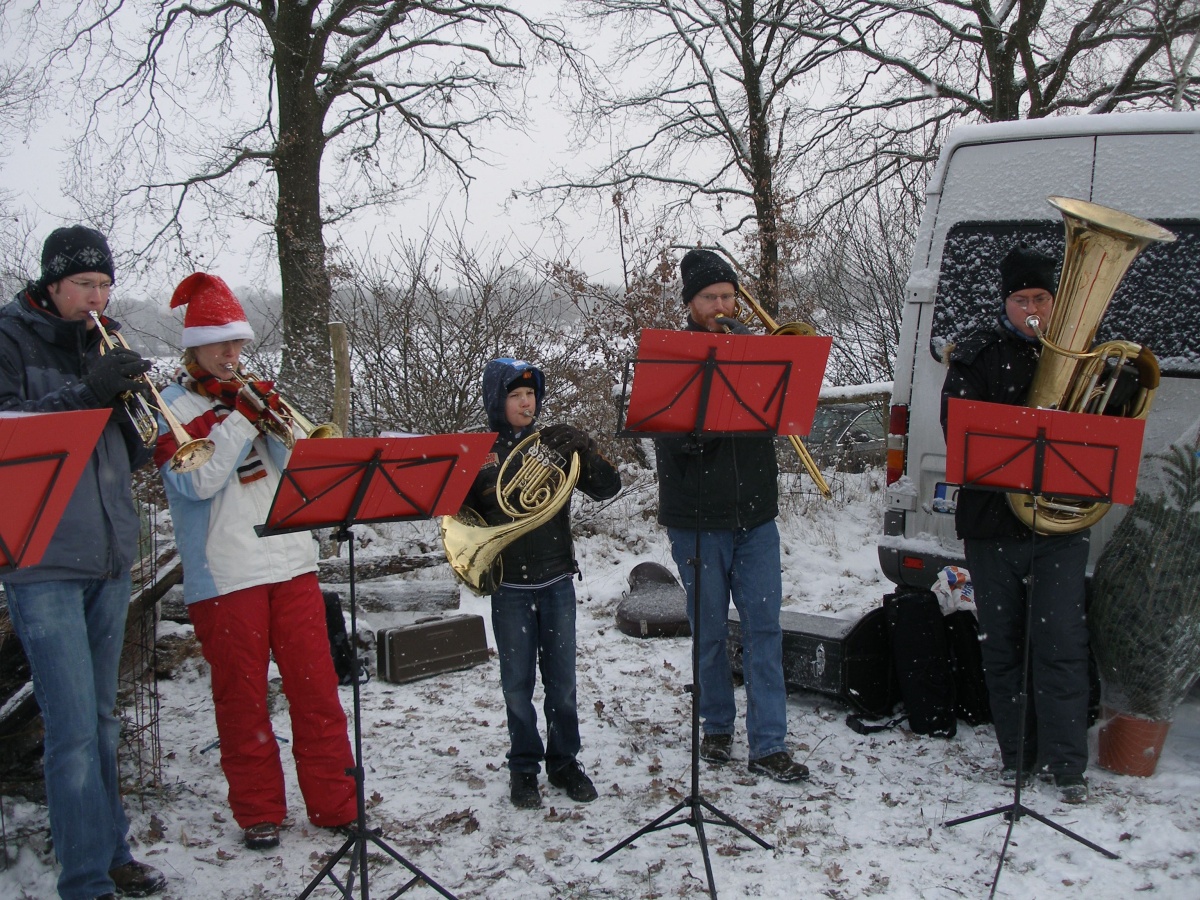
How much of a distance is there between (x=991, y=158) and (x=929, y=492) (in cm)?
155

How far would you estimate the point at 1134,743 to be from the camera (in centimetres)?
352

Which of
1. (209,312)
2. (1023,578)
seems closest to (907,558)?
(1023,578)

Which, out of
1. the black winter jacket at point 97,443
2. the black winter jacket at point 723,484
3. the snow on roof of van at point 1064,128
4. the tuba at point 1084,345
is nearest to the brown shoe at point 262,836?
the black winter jacket at point 97,443

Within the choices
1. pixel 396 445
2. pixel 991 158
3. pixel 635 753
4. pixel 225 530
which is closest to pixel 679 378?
pixel 396 445

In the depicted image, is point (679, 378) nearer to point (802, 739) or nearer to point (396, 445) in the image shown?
point (396, 445)

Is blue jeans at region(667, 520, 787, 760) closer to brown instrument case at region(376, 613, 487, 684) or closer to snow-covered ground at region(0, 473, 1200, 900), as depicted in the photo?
snow-covered ground at region(0, 473, 1200, 900)

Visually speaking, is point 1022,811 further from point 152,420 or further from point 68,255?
point 68,255

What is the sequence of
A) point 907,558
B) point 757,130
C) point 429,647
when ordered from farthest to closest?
point 757,130
point 429,647
point 907,558

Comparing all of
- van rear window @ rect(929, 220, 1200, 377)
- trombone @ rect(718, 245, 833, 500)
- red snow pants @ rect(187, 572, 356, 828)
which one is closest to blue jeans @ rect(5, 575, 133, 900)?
red snow pants @ rect(187, 572, 356, 828)

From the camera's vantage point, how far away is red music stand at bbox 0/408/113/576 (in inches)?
80.7

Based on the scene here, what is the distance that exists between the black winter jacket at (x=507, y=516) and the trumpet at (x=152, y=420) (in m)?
0.97

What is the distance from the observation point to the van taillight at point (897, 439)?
4.43 metres

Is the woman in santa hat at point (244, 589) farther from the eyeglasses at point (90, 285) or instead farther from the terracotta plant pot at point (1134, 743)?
the terracotta plant pot at point (1134, 743)

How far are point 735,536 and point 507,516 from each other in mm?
961
